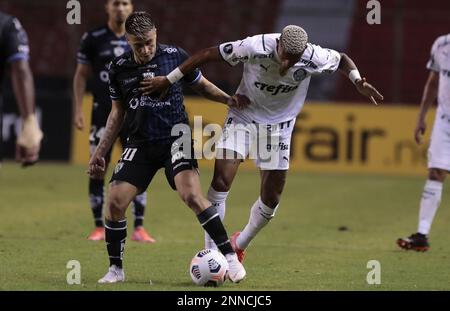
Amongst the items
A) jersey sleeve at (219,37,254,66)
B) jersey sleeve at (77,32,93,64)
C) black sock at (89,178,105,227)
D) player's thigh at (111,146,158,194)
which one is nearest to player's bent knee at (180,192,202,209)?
player's thigh at (111,146,158,194)

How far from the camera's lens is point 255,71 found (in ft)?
29.6

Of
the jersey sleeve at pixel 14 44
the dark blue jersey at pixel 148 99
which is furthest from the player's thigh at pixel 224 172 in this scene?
the jersey sleeve at pixel 14 44

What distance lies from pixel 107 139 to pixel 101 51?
10.9ft

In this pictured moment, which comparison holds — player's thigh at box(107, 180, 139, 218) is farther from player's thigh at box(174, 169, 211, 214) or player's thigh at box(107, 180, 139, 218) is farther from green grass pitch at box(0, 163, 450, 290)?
green grass pitch at box(0, 163, 450, 290)

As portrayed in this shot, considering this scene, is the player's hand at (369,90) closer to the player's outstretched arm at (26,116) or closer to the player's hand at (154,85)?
the player's hand at (154,85)

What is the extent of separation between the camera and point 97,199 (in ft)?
38.5

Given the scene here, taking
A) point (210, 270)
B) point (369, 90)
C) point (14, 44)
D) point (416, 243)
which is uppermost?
point (14, 44)

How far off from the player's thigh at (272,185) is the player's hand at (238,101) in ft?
2.12

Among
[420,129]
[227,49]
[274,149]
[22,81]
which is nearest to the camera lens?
[22,81]

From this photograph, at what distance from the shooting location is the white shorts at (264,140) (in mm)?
9195

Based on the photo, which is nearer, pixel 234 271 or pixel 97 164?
pixel 234 271

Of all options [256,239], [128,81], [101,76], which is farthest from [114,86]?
[256,239]

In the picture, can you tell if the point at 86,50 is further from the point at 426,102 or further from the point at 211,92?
the point at 426,102
